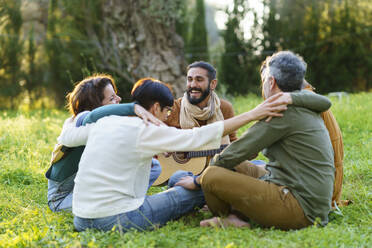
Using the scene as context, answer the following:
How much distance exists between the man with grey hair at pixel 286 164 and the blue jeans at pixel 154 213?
1.01 feet

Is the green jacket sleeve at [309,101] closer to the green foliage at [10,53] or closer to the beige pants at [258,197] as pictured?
the beige pants at [258,197]

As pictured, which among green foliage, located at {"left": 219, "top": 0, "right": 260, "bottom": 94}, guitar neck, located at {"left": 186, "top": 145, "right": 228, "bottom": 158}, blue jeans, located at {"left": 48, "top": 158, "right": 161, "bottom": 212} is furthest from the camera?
green foliage, located at {"left": 219, "top": 0, "right": 260, "bottom": 94}

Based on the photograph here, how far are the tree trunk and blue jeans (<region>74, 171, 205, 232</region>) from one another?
6.13 meters

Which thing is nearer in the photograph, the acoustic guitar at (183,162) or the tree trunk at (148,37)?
the acoustic guitar at (183,162)

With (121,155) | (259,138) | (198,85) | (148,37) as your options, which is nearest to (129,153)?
(121,155)

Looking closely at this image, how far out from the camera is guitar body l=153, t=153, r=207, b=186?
5161 mm

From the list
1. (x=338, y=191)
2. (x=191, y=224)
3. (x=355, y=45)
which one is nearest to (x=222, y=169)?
(x=191, y=224)

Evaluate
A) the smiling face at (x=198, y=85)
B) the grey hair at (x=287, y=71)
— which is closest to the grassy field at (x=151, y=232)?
the grey hair at (x=287, y=71)

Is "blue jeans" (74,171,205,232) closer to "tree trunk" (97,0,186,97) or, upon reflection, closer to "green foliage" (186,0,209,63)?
"tree trunk" (97,0,186,97)

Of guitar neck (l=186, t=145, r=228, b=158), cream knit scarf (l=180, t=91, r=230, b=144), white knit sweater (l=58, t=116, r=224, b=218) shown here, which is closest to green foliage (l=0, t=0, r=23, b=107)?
cream knit scarf (l=180, t=91, r=230, b=144)

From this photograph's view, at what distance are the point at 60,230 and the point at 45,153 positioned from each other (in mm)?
3220

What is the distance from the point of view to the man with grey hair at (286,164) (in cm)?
305

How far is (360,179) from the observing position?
15.7 ft

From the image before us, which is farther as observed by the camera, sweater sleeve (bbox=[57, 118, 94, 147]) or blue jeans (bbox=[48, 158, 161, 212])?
blue jeans (bbox=[48, 158, 161, 212])
